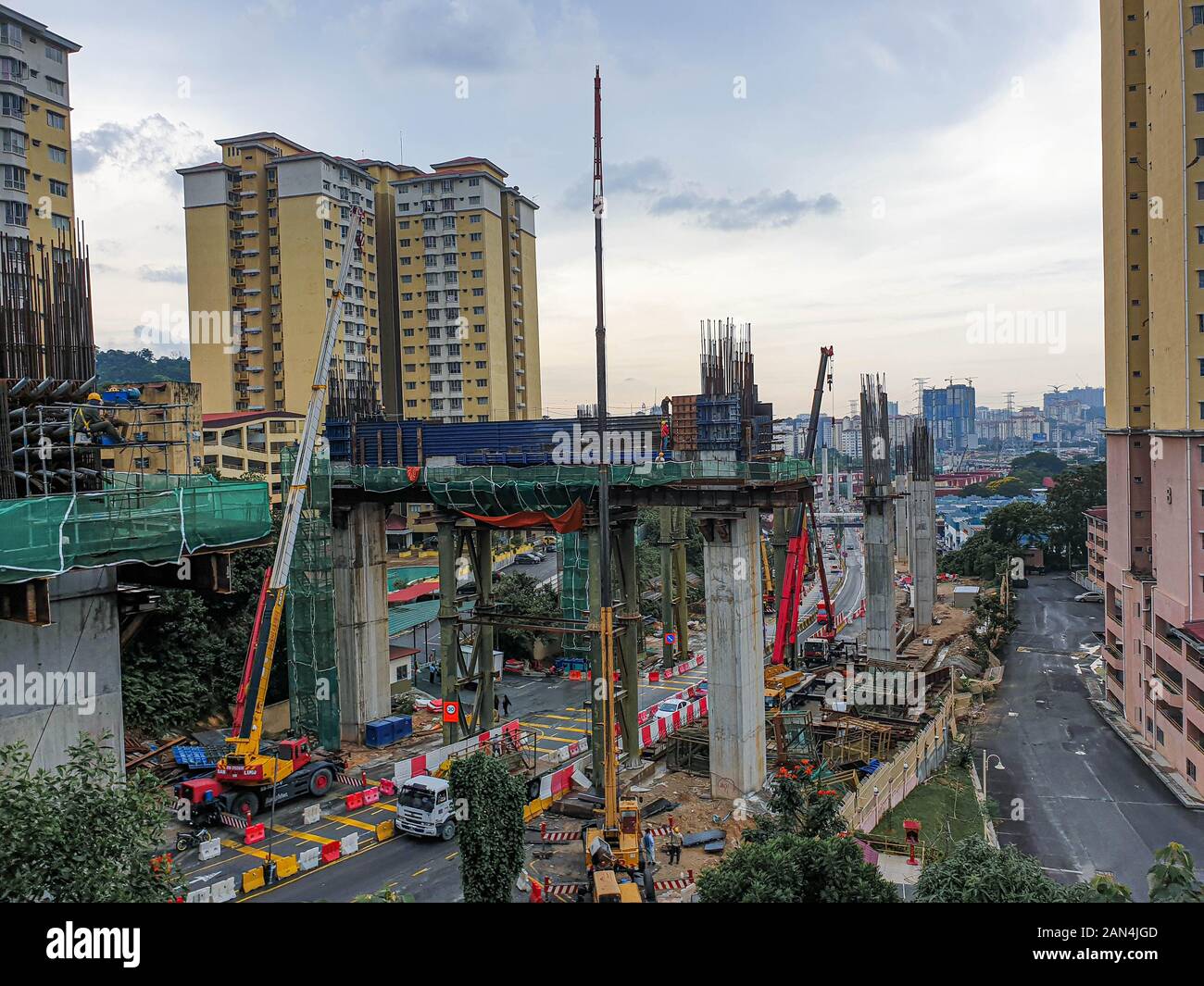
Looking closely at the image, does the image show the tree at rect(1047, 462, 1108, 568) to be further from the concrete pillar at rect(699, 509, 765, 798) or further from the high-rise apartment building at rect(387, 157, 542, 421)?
the concrete pillar at rect(699, 509, 765, 798)

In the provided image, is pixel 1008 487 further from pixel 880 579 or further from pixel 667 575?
pixel 667 575

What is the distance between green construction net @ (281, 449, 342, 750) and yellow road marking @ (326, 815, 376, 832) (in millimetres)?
5713

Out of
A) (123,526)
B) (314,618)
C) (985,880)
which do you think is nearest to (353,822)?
(314,618)

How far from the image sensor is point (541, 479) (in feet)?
98.0

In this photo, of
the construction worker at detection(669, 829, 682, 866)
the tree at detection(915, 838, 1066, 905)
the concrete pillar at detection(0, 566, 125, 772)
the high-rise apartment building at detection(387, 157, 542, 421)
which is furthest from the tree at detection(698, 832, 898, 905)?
the high-rise apartment building at detection(387, 157, 542, 421)

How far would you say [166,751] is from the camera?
105ft

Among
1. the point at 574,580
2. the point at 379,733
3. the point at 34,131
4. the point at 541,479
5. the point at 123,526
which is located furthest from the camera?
the point at 34,131

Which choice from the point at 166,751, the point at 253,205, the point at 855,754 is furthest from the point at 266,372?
the point at 855,754

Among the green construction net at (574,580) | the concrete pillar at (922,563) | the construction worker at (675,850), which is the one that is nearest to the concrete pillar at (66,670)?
the construction worker at (675,850)

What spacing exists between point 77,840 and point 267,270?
81651mm

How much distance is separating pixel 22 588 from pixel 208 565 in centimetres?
493

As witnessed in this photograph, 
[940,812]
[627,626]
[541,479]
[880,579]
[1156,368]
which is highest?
[1156,368]

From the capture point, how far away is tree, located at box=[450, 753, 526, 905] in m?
17.4
